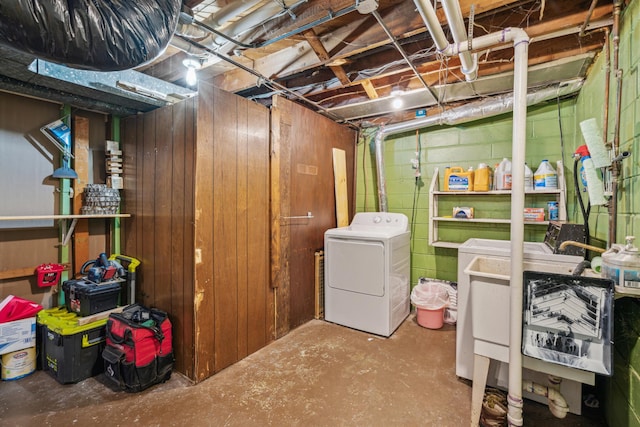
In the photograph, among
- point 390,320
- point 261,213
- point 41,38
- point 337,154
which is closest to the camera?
point 41,38

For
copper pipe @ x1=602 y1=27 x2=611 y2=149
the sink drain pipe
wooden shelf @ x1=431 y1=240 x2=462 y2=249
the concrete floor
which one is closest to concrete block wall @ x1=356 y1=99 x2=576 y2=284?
wooden shelf @ x1=431 y1=240 x2=462 y2=249

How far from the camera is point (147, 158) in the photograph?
2418mm

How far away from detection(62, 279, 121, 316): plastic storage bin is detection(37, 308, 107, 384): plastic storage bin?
8 centimetres

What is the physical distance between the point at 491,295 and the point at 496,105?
6.31 feet

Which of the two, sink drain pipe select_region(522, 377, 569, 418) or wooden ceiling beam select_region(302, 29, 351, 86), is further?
wooden ceiling beam select_region(302, 29, 351, 86)

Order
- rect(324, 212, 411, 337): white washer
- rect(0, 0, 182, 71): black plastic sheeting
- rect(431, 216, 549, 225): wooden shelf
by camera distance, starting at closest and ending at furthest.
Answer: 1. rect(0, 0, 182, 71): black plastic sheeting
2. rect(431, 216, 549, 225): wooden shelf
3. rect(324, 212, 411, 337): white washer

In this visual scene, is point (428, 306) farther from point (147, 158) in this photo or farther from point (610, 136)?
point (147, 158)

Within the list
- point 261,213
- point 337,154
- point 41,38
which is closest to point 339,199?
point 337,154

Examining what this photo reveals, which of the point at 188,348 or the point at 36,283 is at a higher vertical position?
the point at 36,283

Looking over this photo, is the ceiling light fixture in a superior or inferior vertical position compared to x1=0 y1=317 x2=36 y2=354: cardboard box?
superior

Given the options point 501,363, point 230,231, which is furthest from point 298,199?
point 501,363

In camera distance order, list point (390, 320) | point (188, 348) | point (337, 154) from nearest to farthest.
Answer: point (188, 348) → point (390, 320) → point (337, 154)

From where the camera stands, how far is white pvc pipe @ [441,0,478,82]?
133 cm

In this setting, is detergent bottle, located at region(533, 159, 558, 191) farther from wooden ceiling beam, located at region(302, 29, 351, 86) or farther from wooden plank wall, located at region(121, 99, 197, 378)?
wooden plank wall, located at region(121, 99, 197, 378)
